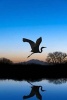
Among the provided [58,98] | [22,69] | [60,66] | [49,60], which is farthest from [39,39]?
[49,60]

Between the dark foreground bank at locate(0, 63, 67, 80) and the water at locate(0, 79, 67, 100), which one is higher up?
the dark foreground bank at locate(0, 63, 67, 80)

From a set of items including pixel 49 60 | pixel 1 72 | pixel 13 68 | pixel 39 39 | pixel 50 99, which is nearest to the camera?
pixel 50 99

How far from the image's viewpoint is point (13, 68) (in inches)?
1128

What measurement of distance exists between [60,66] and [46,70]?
6.94 ft

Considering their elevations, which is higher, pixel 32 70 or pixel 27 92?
pixel 32 70

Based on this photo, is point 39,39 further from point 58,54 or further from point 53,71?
point 58,54

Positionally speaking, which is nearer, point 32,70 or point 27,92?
point 27,92

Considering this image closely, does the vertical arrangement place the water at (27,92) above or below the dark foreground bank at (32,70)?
below

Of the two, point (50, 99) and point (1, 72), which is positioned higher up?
point (1, 72)

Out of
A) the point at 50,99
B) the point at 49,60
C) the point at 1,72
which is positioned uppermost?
the point at 49,60

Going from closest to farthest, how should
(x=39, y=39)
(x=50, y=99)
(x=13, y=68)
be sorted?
(x=50, y=99)
(x=39, y=39)
(x=13, y=68)

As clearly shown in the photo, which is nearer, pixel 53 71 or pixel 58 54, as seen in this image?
pixel 53 71

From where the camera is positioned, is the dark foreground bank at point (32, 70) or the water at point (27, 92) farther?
the dark foreground bank at point (32, 70)

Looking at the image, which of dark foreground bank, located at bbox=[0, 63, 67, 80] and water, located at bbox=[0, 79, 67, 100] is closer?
water, located at bbox=[0, 79, 67, 100]
